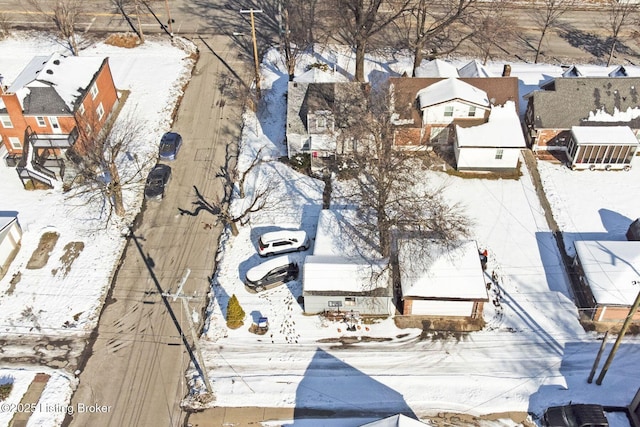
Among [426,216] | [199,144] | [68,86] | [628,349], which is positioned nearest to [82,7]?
[68,86]

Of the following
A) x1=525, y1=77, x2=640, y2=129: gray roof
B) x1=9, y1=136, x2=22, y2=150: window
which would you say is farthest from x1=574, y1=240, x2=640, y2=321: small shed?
x1=9, y1=136, x2=22, y2=150: window

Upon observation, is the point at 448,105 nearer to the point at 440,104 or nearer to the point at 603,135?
the point at 440,104

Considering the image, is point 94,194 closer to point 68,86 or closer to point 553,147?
point 68,86

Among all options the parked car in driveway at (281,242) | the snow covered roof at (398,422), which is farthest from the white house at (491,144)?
→ the snow covered roof at (398,422)

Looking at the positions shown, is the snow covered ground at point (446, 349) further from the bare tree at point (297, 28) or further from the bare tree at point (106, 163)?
the bare tree at point (297, 28)

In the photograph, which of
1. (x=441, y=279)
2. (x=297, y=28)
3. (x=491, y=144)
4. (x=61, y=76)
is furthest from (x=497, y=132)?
(x=61, y=76)

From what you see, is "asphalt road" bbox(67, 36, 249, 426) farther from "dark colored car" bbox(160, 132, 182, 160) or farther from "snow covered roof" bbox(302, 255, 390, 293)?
"snow covered roof" bbox(302, 255, 390, 293)

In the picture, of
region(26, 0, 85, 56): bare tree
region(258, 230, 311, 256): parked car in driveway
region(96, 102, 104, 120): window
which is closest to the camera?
region(258, 230, 311, 256): parked car in driveway
